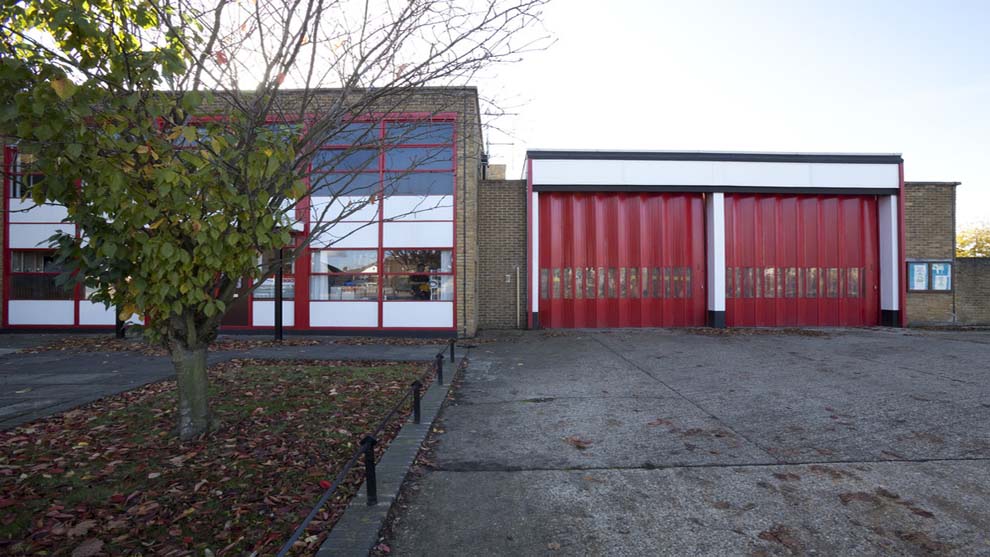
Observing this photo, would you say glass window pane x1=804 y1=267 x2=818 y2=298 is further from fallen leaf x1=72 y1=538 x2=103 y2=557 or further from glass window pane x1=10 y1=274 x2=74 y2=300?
glass window pane x1=10 y1=274 x2=74 y2=300

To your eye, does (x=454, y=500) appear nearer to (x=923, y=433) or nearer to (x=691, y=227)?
(x=923, y=433)

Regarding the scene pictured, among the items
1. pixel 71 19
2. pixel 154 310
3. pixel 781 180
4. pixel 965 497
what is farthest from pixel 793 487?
pixel 781 180

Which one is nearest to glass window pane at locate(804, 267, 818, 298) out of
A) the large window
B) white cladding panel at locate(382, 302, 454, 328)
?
white cladding panel at locate(382, 302, 454, 328)

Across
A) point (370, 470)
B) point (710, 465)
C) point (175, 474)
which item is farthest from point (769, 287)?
point (175, 474)

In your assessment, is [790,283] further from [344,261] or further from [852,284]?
[344,261]

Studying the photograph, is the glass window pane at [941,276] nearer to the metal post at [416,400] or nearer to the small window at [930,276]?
the small window at [930,276]

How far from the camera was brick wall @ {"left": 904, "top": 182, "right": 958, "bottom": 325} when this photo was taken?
630 inches

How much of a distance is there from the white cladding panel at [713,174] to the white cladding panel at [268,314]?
8129 millimetres

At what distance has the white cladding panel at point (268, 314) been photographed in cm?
1346

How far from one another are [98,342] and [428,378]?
32.2ft

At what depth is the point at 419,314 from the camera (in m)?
13.4

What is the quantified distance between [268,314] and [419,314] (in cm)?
419

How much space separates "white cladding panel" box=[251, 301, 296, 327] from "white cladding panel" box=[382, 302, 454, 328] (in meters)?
→ 2.57

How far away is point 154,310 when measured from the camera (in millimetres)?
4141
